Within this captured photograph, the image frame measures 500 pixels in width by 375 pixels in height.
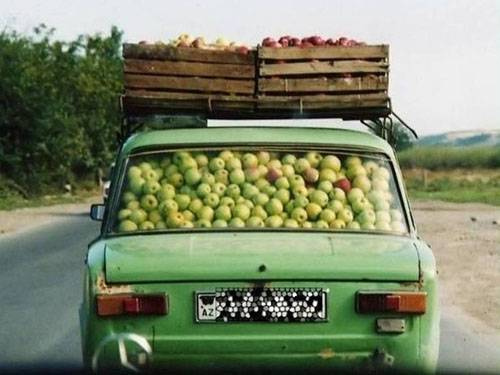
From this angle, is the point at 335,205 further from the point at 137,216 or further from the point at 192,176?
the point at 137,216

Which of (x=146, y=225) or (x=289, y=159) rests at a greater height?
(x=289, y=159)

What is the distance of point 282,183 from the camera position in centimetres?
726

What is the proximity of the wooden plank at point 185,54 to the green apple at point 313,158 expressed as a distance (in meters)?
2.11

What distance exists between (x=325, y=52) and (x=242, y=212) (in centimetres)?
253

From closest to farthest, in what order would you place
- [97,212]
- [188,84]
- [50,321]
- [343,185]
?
[343,185] < [97,212] < [188,84] < [50,321]

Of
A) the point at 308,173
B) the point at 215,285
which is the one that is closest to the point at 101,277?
the point at 215,285

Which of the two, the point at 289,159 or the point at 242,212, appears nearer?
the point at 242,212

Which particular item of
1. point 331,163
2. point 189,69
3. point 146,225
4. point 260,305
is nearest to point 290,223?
point 331,163

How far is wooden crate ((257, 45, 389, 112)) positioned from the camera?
363 inches

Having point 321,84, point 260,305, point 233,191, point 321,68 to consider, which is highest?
point 321,68

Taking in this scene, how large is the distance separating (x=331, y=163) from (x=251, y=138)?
441 millimetres

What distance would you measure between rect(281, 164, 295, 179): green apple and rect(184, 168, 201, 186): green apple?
0.43 metres

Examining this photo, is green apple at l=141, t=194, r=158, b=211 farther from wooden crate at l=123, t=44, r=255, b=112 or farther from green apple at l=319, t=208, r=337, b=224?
wooden crate at l=123, t=44, r=255, b=112

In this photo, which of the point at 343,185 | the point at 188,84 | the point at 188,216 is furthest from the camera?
the point at 188,84
